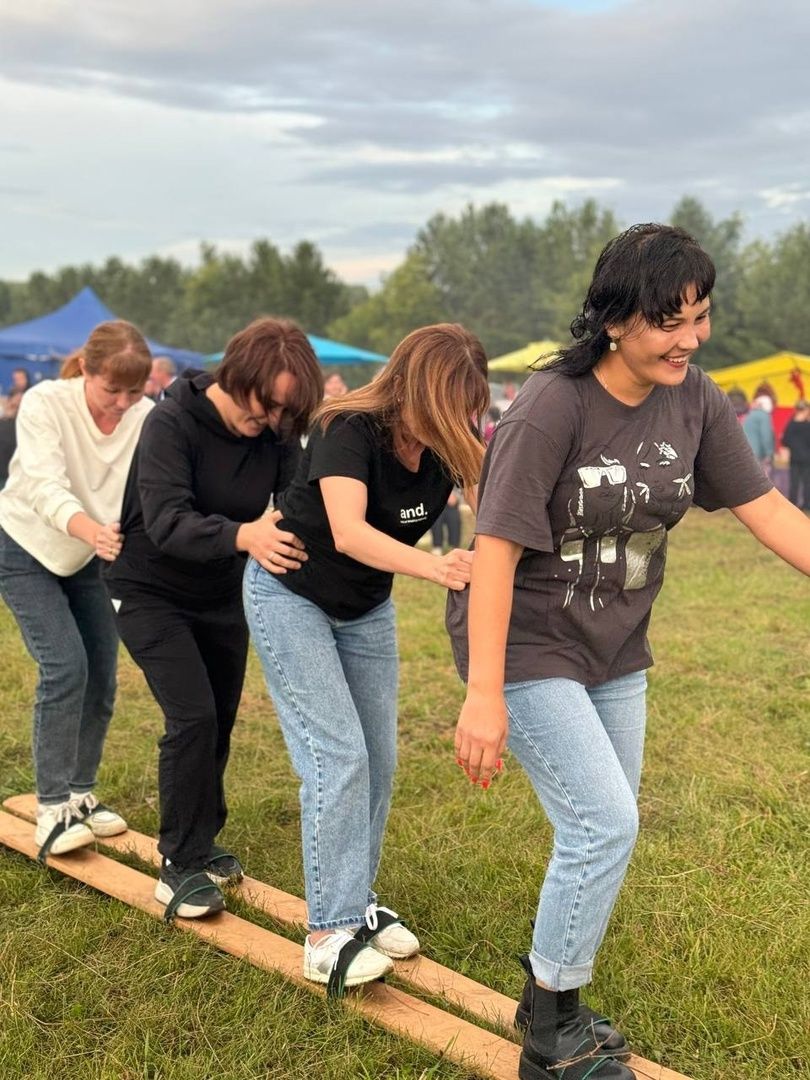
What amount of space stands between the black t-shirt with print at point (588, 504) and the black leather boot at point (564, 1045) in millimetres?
746

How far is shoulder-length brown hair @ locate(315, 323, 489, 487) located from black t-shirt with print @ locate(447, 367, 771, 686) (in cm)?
37

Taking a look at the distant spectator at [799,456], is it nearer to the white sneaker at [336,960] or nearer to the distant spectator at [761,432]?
the distant spectator at [761,432]

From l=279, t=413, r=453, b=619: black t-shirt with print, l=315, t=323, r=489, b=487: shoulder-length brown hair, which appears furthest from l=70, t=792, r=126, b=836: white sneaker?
l=315, t=323, r=489, b=487: shoulder-length brown hair

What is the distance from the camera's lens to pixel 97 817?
430 centimetres

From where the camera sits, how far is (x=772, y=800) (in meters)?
4.52

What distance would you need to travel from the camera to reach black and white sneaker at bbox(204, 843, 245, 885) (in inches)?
150

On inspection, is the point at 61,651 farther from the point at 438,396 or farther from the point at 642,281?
the point at 642,281

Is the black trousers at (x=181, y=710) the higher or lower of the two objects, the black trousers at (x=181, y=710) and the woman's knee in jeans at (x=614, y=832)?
the lower

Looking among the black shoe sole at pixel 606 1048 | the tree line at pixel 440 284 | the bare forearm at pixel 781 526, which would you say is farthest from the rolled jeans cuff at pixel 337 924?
Result: the tree line at pixel 440 284

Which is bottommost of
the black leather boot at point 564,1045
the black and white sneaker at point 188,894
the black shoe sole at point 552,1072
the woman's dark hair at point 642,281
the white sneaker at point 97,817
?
the white sneaker at point 97,817

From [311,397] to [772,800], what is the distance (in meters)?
2.62

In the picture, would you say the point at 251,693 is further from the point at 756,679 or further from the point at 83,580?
the point at 756,679

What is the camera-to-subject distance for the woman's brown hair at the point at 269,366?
324cm

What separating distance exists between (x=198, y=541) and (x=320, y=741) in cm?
69
